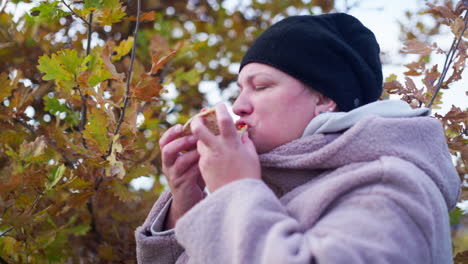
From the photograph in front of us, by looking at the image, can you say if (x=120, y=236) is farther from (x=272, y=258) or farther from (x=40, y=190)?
(x=272, y=258)

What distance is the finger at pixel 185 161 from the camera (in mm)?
1345

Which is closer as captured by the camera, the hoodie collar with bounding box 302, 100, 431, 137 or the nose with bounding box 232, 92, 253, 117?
the hoodie collar with bounding box 302, 100, 431, 137

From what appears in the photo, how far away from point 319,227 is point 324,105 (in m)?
0.47

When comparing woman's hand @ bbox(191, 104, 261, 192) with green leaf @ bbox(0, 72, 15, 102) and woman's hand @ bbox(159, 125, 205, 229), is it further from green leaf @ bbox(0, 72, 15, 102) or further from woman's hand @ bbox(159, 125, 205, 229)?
green leaf @ bbox(0, 72, 15, 102)

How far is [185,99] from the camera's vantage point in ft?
10.4

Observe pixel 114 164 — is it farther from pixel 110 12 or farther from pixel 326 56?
pixel 326 56

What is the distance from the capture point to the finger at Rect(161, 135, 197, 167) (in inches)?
51.9

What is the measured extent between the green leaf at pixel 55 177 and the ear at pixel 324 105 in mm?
831

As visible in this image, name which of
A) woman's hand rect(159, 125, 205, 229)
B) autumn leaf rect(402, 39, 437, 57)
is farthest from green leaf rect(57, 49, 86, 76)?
autumn leaf rect(402, 39, 437, 57)

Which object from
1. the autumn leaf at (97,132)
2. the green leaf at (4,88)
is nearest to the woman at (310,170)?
the autumn leaf at (97,132)

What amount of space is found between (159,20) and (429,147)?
1887mm

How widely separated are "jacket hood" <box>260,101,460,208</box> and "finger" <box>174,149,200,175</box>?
195 mm

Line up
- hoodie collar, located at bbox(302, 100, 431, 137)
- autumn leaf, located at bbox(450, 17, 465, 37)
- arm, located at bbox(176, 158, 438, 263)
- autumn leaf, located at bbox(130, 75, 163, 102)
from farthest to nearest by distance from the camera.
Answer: autumn leaf, located at bbox(450, 17, 465, 37) < autumn leaf, located at bbox(130, 75, 163, 102) < hoodie collar, located at bbox(302, 100, 431, 137) < arm, located at bbox(176, 158, 438, 263)

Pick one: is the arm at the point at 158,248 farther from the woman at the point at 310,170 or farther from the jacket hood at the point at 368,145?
the jacket hood at the point at 368,145
